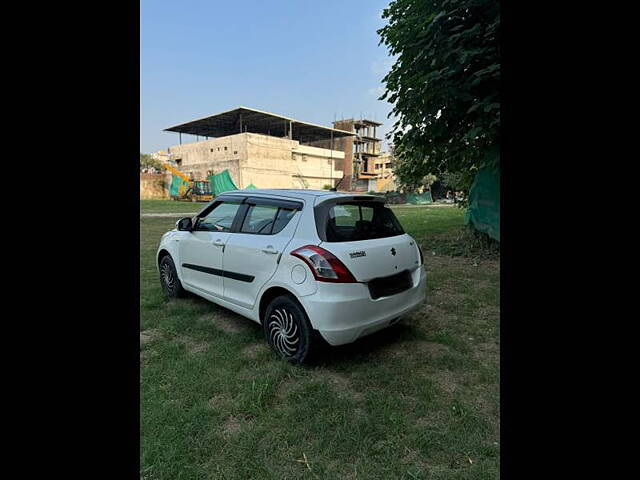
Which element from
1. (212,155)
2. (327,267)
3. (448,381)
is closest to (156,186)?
(212,155)

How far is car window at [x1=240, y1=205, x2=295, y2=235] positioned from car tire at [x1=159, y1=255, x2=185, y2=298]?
1.64m

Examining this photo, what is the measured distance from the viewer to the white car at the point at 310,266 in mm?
2883

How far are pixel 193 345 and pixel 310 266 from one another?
163 cm

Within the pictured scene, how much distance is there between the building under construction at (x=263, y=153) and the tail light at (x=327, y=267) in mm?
31303

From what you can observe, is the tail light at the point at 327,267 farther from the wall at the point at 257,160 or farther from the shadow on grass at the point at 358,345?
the wall at the point at 257,160

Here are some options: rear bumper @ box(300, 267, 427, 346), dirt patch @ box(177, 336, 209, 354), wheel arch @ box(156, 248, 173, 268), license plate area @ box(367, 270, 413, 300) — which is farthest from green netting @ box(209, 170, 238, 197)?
rear bumper @ box(300, 267, 427, 346)

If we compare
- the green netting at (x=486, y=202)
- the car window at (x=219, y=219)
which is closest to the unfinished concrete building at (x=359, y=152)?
the green netting at (x=486, y=202)

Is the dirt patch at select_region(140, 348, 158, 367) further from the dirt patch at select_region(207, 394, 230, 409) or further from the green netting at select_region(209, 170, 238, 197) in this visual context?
the green netting at select_region(209, 170, 238, 197)

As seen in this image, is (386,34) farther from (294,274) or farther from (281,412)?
(281,412)

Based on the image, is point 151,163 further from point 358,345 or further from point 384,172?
point 358,345

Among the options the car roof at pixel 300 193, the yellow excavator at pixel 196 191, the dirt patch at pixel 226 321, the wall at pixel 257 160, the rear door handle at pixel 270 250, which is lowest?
the dirt patch at pixel 226 321

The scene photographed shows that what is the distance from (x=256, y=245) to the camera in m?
3.42
